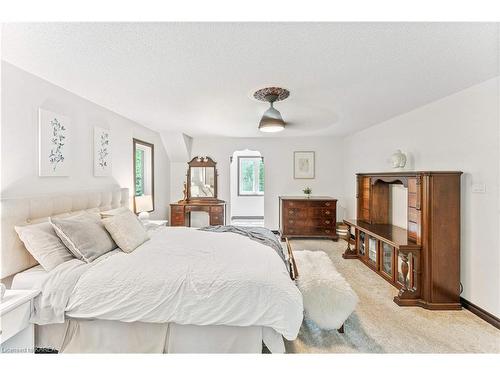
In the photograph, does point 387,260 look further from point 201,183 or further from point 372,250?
point 201,183

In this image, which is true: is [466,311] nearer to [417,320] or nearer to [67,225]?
[417,320]

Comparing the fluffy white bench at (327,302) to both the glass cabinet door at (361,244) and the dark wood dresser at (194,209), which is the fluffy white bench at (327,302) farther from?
the dark wood dresser at (194,209)

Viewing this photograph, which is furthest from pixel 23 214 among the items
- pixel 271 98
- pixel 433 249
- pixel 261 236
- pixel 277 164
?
pixel 277 164

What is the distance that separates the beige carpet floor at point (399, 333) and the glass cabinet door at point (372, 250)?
829mm

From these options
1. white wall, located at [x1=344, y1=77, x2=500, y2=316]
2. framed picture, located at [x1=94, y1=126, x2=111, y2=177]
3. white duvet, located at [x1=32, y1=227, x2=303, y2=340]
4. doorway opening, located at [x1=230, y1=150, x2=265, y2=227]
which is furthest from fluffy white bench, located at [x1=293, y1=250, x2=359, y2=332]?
doorway opening, located at [x1=230, y1=150, x2=265, y2=227]

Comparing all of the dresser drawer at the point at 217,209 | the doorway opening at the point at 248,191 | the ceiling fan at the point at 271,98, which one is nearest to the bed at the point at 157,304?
the ceiling fan at the point at 271,98

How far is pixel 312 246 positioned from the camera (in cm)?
449

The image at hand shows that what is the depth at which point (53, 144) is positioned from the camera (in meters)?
2.26

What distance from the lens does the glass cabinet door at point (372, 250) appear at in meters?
3.34

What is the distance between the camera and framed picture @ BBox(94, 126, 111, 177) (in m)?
2.89

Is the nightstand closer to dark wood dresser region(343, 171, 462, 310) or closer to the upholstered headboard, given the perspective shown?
the upholstered headboard

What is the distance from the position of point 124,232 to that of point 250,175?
5.07 meters

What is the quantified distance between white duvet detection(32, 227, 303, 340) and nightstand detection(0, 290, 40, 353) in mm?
70
